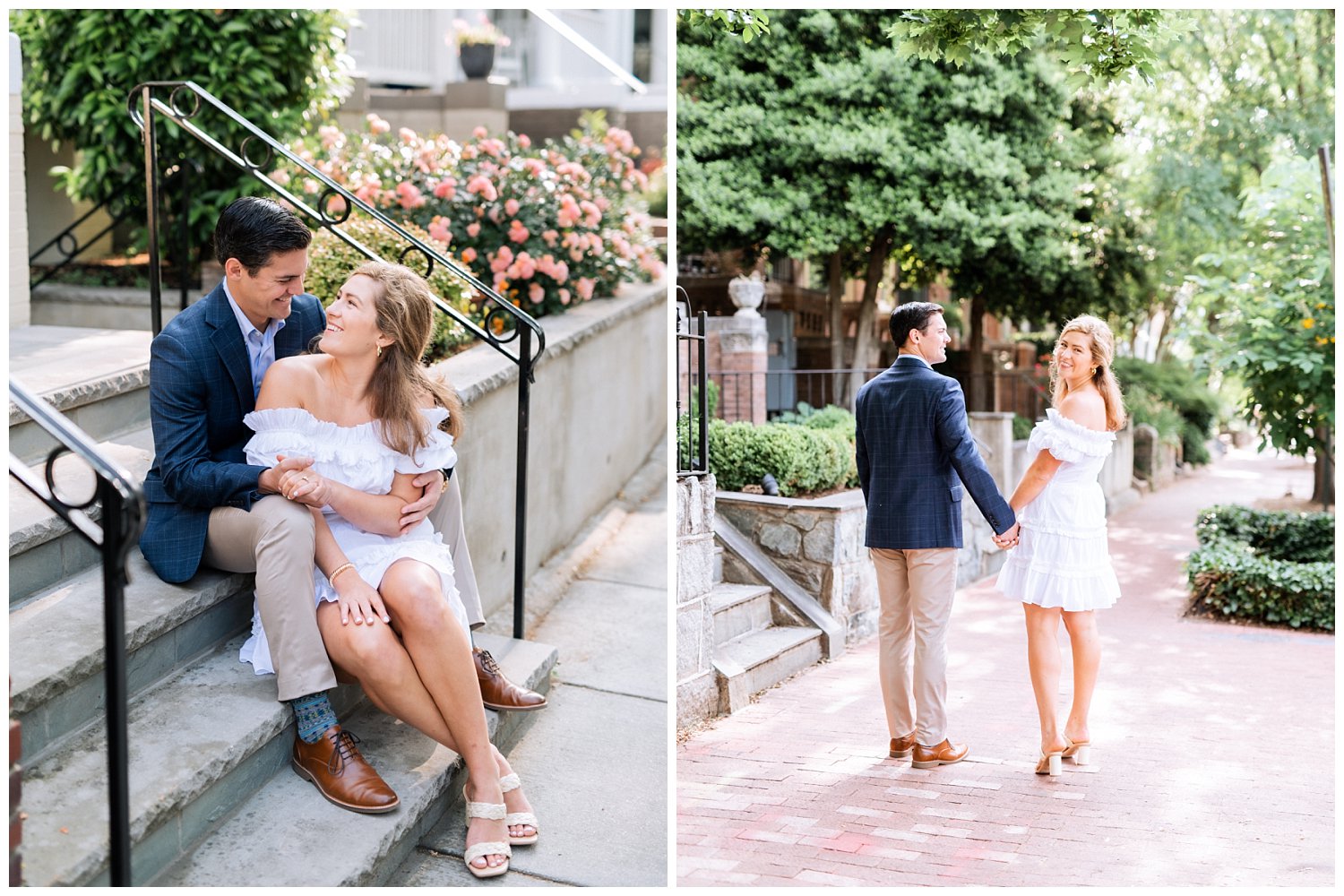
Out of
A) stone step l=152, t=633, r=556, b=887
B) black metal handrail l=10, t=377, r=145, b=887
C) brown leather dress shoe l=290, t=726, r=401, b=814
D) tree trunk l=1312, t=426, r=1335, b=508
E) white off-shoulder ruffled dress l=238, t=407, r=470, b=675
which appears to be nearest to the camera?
black metal handrail l=10, t=377, r=145, b=887

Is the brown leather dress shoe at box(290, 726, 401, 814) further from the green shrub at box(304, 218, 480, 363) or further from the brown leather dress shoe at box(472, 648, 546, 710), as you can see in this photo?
the green shrub at box(304, 218, 480, 363)

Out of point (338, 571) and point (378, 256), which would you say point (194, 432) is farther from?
point (378, 256)

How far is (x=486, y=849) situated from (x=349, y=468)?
1222mm

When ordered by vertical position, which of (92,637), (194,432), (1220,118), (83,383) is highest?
(1220,118)

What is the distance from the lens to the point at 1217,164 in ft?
46.5

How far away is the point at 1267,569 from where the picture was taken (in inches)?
321

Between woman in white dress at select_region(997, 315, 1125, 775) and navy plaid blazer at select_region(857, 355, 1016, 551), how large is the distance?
188 mm

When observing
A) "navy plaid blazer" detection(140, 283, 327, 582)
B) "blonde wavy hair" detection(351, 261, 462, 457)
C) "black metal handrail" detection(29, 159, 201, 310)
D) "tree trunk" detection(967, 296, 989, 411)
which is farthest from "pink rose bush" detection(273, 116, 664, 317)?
"tree trunk" detection(967, 296, 989, 411)

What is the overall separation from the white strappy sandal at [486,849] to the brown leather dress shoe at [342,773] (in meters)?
0.22

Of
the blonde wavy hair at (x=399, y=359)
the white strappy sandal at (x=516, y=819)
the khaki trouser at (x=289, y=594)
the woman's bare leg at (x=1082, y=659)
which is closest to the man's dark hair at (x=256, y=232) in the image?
the blonde wavy hair at (x=399, y=359)

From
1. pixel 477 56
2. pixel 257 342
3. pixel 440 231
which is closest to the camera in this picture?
pixel 257 342

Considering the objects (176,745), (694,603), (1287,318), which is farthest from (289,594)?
(1287,318)

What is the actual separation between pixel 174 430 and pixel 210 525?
307 millimetres

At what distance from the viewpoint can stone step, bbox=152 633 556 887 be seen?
293 centimetres
